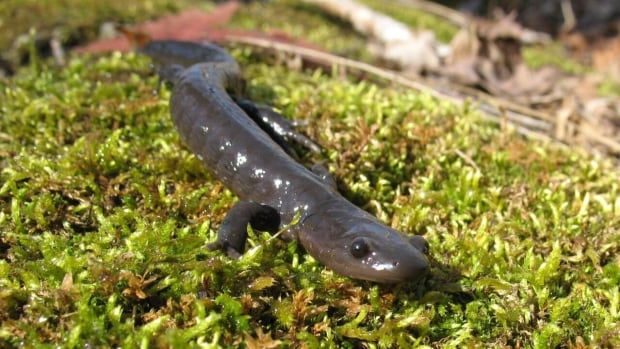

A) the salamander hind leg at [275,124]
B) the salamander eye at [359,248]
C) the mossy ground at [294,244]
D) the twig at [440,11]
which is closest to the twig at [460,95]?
the mossy ground at [294,244]

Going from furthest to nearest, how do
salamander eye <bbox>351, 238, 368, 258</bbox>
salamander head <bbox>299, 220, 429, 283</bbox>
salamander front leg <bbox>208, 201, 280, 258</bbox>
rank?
salamander front leg <bbox>208, 201, 280, 258</bbox> → salamander eye <bbox>351, 238, 368, 258</bbox> → salamander head <bbox>299, 220, 429, 283</bbox>

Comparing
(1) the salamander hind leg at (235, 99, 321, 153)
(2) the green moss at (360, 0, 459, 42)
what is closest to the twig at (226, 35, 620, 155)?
(1) the salamander hind leg at (235, 99, 321, 153)

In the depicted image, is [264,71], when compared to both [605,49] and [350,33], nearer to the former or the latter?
[350,33]

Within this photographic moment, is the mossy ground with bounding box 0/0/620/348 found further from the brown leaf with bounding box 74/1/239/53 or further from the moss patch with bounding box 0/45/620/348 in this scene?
the brown leaf with bounding box 74/1/239/53

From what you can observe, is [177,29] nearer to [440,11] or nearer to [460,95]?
[460,95]

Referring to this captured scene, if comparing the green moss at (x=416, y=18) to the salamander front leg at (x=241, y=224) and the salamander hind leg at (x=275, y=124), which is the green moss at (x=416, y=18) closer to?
the salamander hind leg at (x=275, y=124)

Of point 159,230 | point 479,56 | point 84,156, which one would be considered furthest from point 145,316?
point 479,56

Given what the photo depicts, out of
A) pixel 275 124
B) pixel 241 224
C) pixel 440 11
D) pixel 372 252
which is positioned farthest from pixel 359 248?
pixel 440 11
